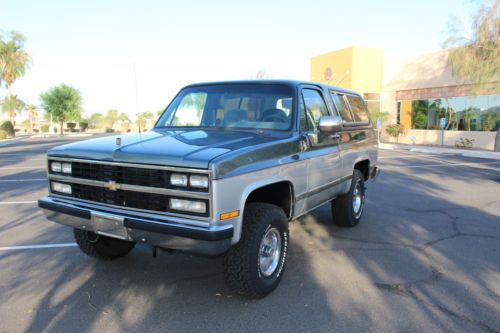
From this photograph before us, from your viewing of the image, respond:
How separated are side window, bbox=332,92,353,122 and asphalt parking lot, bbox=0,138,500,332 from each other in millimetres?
1639

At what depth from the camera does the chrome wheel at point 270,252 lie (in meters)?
3.87

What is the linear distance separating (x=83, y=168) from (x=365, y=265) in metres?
3.11

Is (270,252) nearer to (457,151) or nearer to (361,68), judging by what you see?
(457,151)

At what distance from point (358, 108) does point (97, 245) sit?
14.2 ft

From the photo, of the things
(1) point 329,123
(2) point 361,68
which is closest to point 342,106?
(1) point 329,123

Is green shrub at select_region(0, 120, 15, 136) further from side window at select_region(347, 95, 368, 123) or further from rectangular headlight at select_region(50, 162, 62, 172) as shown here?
rectangular headlight at select_region(50, 162, 62, 172)

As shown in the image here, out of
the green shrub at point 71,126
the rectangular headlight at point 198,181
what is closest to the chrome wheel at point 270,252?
the rectangular headlight at point 198,181

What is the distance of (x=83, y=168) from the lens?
3.79 m

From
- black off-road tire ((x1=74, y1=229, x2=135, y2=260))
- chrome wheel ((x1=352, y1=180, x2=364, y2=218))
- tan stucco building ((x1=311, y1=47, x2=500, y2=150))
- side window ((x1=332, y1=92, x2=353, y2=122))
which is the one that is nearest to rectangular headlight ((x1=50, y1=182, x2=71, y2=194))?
black off-road tire ((x1=74, y1=229, x2=135, y2=260))

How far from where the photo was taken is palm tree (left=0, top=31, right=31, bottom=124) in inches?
1891

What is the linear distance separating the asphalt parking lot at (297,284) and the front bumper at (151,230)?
0.65m

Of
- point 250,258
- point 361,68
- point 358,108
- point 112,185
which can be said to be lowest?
point 250,258

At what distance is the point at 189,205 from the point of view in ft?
10.7

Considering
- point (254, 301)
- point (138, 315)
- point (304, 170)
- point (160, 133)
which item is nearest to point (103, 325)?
point (138, 315)
